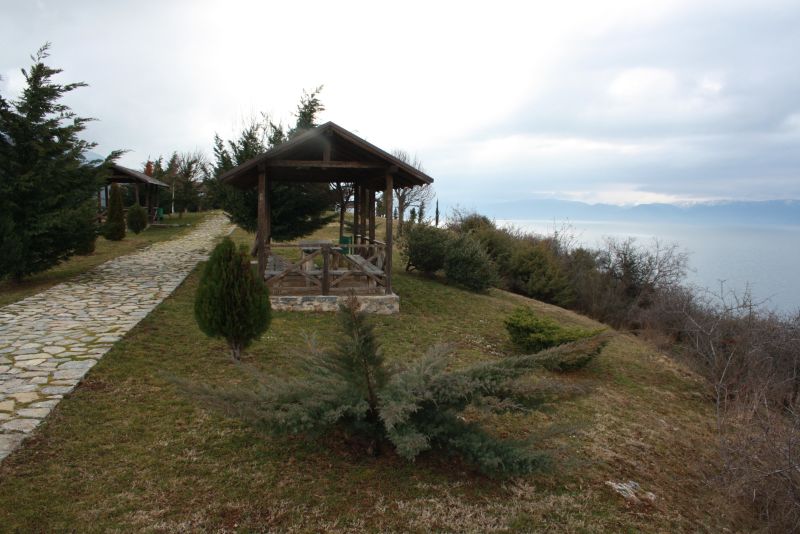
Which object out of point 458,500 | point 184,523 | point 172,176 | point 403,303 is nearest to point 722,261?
point 403,303

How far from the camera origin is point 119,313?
7.91m

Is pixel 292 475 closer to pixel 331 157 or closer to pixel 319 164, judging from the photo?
pixel 319 164

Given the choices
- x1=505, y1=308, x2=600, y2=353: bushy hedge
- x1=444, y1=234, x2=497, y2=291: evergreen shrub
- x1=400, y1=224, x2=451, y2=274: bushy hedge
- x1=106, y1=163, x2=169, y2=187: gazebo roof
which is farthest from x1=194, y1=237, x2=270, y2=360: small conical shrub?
x1=106, y1=163, x2=169, y2=187: gazebo roof

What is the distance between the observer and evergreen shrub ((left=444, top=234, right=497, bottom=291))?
47.1 ft

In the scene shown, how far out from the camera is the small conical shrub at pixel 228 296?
217 inches

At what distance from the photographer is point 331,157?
9.95 meters

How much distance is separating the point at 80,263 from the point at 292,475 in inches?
499

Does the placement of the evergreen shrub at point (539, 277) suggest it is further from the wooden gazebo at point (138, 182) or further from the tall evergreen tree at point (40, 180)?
the wooden gazebo at point (138, 182)

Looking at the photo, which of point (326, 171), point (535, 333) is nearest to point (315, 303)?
point (326, 171)

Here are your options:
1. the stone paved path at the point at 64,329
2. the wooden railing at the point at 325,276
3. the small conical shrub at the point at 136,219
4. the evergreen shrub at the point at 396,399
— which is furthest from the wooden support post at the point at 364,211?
the small conical shrub at the point at 136,219

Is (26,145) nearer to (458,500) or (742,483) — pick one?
(458,500)

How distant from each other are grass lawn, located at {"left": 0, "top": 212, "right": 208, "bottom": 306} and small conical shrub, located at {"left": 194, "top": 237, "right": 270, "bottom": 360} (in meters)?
5.46

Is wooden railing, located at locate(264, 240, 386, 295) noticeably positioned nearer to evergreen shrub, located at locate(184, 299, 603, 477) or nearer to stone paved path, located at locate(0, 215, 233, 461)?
stone paved path, located at locate(0, 215, 233, 461)

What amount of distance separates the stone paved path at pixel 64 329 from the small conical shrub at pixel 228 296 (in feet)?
4.62
